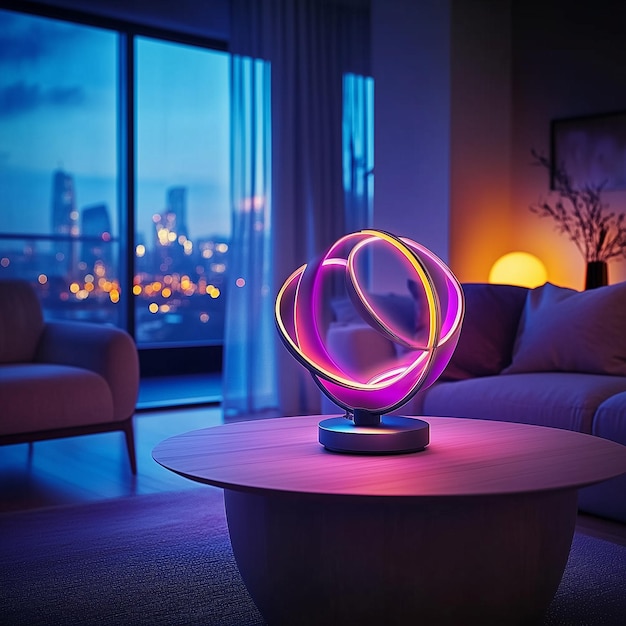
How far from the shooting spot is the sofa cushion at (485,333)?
3480mm

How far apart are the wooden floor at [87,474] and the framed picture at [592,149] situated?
2.31m

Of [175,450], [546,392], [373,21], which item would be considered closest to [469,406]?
[546,392]

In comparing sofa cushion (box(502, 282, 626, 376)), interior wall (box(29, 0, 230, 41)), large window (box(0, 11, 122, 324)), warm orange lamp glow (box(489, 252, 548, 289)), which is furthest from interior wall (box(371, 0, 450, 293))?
large window (box(0, 11, 122, 324))

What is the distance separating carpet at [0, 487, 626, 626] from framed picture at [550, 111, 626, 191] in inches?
99.2

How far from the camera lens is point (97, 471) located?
365 centimetres

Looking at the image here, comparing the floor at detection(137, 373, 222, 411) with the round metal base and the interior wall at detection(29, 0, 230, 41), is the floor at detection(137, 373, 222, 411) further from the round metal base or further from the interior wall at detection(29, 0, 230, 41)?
the round metal base

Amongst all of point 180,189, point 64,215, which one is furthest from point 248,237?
point 180,189

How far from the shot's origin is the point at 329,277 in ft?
18.9

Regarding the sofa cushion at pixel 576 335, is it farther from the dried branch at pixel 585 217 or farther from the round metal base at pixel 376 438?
the round metal base at pixel 376 438

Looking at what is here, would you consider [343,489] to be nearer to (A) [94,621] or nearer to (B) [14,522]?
(A) [94,621]

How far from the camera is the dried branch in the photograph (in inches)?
177

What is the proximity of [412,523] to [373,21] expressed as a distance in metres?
4.10

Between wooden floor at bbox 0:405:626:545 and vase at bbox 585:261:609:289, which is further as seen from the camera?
vase at bbox 585:261:609:289

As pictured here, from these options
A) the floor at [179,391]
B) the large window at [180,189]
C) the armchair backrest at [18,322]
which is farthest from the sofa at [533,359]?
the large window at [180,189]
